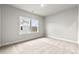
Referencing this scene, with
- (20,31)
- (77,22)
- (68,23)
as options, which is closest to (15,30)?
(20,31)

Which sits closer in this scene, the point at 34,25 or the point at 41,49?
the point at 41,49

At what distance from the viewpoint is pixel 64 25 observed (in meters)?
4.27

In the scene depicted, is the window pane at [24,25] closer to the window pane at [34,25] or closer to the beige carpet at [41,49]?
the window pane at [34,25]

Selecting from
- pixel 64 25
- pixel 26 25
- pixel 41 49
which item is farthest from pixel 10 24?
pixel 64 25

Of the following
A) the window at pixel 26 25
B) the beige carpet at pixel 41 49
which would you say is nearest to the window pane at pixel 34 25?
the window at pixel 26 25

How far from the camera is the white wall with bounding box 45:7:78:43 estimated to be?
12.2 ft

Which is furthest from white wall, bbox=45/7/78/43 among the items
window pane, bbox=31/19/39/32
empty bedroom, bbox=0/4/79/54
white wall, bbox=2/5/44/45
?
white wall, bbox=2/5/44/45

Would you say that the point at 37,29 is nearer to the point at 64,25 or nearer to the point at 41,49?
the point at 64,25

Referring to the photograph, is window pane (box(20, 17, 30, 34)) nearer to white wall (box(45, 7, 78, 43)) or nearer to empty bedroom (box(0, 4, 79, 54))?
empty bedroom (box(0, 4, 79, 54))

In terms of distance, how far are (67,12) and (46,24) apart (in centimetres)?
236

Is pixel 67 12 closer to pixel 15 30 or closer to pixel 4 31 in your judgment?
pixel 15 30

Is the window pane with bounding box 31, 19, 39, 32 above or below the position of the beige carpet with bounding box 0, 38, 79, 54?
above

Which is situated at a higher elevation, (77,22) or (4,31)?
(77,22)
